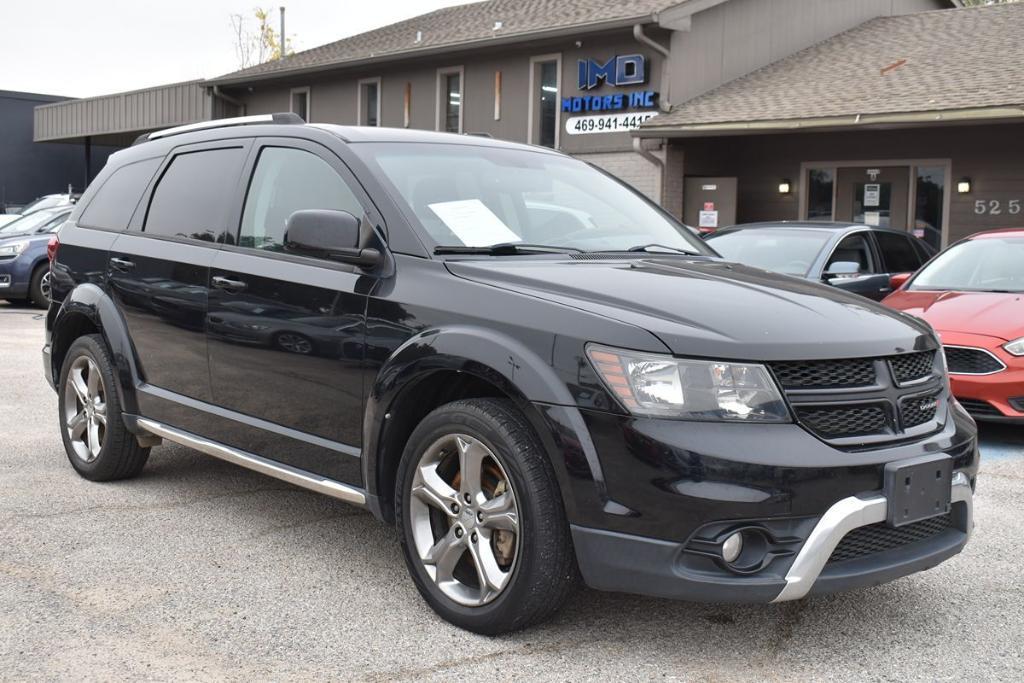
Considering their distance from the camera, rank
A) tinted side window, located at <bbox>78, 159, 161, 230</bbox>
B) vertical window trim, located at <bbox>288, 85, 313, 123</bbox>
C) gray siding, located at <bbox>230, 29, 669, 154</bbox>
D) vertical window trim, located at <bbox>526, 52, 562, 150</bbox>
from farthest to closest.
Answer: vertical window trim, located at <bbox>288, 85, 313, 123</bbox>
vertical window trim, located at <bbox>526, 52, 562, 150</bbox>
gray siding, located at <bbox>230, 29, 669, 154</bbox>
tinted side window, located at <bbox>78, 159, 161, 230</bbox>

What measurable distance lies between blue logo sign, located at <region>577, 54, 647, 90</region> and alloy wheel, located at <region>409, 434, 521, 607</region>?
15.4 m

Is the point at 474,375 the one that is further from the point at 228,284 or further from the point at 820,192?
the point at 820,192

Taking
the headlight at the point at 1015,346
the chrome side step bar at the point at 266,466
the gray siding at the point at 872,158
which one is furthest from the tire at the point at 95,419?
the gray siding at the point at 872,158

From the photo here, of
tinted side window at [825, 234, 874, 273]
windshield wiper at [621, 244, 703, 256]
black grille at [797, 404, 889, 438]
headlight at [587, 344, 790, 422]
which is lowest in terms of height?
black grille at [797, 404, 889, 438]

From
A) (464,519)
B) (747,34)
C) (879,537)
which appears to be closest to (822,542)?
(879,537)

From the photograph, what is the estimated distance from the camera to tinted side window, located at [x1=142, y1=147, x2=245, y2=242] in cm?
470

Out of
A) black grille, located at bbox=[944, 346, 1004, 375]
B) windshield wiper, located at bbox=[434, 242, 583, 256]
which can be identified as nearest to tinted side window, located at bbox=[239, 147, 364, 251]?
windshield wiper, located at bbox=[434, 242, 583, 256]

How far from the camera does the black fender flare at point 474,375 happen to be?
318 centimetres

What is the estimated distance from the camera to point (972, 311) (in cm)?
737

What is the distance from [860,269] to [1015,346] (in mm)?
3132

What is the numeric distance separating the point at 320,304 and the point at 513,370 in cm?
103

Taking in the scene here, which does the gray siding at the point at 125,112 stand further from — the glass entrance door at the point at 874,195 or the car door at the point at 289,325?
the car door at the point at 289,325

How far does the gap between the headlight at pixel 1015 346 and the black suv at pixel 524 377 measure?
10.3 feet

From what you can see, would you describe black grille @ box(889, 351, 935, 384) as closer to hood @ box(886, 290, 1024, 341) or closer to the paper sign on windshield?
the paper sign on windshield
